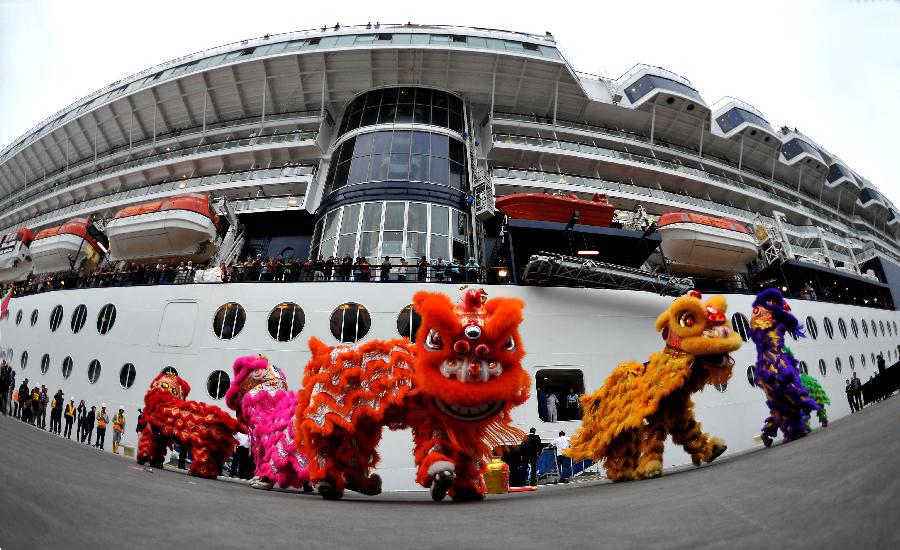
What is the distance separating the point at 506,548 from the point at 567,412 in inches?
407

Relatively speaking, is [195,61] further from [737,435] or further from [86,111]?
[737,435]

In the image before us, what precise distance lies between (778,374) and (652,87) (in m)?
18.6

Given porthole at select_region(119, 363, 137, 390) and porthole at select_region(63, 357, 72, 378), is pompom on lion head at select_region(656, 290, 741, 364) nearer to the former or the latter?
porthole at select_region(119, 363, 137, 390)

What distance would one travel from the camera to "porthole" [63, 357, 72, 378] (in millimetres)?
11992

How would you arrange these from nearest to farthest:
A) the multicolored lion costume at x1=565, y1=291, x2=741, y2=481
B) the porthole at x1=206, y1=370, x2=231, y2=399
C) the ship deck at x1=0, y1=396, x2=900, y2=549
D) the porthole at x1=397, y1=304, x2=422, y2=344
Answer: the ship deck at x1=0, y1=396, x2=900, y2=549, the multicolored lion costume at x1=565, y1=291, x2=741, y2=481, the porthole at x1=206, y1=370, x2=231, y2=399, the porthole at x1=397, y1=304, x2=422, y2=344

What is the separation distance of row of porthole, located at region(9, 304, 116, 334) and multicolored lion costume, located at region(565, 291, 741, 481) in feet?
42.9

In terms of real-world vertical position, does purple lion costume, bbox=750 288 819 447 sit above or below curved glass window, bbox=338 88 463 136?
below

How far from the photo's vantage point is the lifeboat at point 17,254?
20703 mm

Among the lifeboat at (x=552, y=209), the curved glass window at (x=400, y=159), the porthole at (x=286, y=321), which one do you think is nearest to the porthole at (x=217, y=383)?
the porthole at (x=286, y=321)

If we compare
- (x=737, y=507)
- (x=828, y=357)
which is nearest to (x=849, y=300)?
(x=828, y=357)

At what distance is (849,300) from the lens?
1814 cm

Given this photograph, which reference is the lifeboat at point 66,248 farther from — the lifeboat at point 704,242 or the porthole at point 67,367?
the lifeboat at point 704,242

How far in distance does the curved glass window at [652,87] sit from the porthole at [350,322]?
61.2 feet

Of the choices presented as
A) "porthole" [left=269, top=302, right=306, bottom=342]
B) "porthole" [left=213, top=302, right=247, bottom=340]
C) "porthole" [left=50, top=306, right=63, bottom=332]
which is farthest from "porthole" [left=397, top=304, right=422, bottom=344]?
"porthole" [left=50, top=306, right=63, bottom=332]
